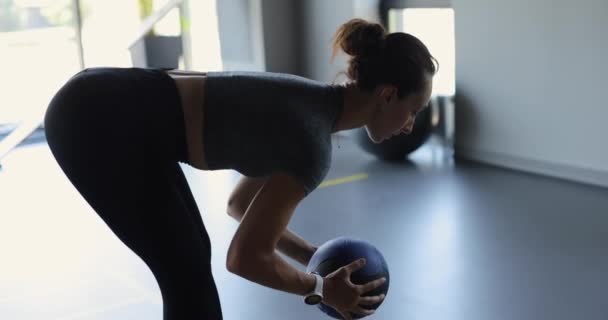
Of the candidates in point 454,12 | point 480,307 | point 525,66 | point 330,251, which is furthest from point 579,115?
point 330,251

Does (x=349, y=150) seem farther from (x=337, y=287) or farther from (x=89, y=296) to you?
(x=337, y=287)

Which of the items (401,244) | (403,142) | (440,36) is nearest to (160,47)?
(440,36)

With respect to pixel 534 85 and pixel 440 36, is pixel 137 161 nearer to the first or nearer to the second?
pixel 534 85

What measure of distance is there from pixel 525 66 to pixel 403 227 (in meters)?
1.51

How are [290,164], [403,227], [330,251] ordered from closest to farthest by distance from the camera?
[290,164]
[330,251]
[403,227]

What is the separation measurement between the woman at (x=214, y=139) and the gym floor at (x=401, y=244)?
1209mm

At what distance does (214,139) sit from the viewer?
1708mm

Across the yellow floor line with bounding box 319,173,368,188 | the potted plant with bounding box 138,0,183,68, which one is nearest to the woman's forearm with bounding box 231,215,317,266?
the yellow floor line with bounding box 319,173,368,188

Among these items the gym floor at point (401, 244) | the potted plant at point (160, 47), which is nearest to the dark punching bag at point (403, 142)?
the gym floor at point (401, 244)

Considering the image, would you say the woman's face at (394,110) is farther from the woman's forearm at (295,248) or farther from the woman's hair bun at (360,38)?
the woman's forearm at (295,248)

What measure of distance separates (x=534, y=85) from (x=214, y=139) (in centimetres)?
345

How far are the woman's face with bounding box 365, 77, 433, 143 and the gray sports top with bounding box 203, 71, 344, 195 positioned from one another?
120mm

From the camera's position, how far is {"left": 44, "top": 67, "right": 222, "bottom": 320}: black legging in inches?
67.1

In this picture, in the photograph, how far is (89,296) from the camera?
321 cm
